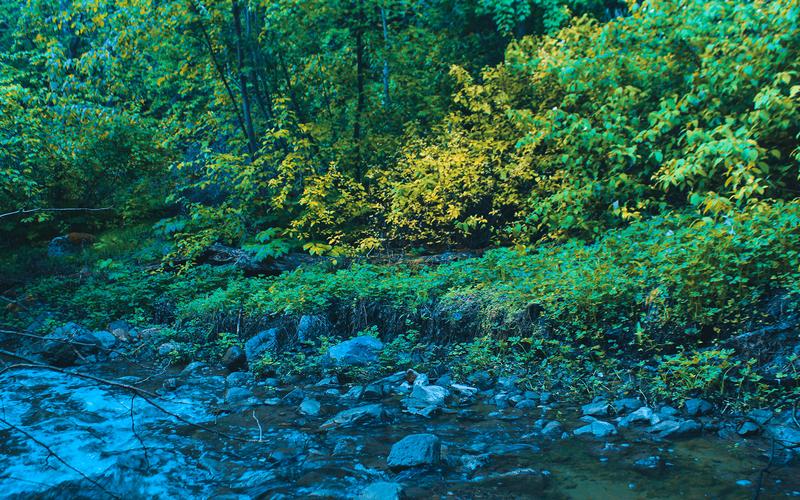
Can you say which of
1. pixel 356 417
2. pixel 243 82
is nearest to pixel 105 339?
pixel 356 417

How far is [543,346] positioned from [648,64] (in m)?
5.28

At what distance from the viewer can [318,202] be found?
9.14 m

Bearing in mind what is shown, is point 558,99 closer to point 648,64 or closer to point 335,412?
point 648,64

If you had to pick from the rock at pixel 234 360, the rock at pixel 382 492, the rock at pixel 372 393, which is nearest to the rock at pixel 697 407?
the rock at pixel 382 492

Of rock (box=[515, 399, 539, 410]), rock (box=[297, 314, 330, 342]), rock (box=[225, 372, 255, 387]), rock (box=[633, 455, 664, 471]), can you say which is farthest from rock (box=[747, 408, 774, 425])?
rock (box=[297, 314, 330, 342])

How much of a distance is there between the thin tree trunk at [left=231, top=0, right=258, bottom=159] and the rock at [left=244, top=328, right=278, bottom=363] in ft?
15.1

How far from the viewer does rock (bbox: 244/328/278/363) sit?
241 inches

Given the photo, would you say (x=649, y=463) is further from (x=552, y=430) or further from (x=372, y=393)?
(x=372, y=393)

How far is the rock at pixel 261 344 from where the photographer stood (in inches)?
241

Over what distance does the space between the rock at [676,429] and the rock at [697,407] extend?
6.8 inches

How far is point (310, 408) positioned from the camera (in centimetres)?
439

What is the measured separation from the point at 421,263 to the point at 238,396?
4305 millimetres

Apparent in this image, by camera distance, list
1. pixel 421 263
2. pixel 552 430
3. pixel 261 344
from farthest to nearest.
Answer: pixel 421 263
pixel 261 344
pixel 552 430

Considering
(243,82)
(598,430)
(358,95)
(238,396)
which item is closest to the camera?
(598,430)
